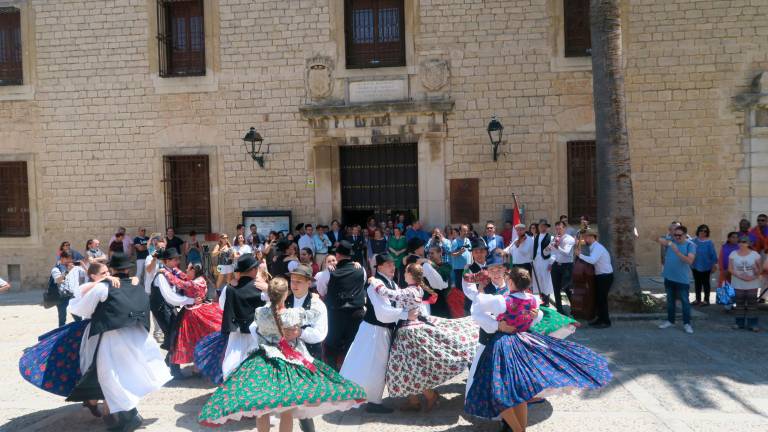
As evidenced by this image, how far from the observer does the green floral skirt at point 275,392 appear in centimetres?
403

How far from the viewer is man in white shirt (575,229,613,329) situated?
8.77 m

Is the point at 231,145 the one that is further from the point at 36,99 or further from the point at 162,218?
the point at 36,99

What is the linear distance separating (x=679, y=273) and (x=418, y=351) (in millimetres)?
5129

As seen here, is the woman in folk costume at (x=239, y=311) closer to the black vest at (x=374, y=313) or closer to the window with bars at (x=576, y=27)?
the black vest at (x=374, y=313)

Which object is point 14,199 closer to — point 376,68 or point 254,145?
point 254,145

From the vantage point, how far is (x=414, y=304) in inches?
213

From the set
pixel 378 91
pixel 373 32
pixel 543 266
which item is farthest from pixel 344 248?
pixel 373 32

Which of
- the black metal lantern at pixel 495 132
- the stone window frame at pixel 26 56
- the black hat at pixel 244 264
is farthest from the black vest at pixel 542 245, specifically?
the stone window frame at pixel 26 56

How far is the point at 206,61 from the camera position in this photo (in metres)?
13.9

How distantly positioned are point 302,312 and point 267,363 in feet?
1.52

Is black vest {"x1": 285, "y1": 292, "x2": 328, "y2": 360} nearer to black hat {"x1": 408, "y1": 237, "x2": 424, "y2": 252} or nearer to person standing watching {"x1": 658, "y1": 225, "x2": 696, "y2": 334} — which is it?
black hat {"x1": 408, "y1": 237, "x2": 424, "y2": 252}

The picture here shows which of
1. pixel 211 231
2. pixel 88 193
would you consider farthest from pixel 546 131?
pixel 88 193

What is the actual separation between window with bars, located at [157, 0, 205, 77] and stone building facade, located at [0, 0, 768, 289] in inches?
3.7

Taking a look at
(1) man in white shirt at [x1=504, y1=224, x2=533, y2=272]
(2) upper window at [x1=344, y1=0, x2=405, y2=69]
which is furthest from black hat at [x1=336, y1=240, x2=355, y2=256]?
(2) upper window at [x1=344, y1=0, x2=405, y2=69]
